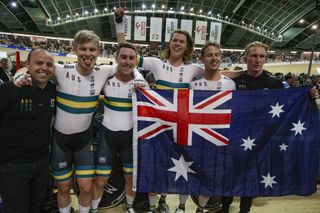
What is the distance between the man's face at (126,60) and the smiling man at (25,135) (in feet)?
2.48

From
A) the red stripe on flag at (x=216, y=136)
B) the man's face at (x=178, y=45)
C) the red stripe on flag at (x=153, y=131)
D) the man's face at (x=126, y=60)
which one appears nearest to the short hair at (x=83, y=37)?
the man's face at (x=126, y=60)

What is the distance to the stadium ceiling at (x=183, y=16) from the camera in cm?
3100

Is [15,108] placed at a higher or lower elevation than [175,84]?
lower

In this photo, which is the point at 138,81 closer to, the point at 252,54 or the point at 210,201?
the point at 252,54

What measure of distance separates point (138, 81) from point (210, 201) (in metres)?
2.00

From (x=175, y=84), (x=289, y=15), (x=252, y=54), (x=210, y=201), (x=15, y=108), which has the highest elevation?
(x=289, y=15)

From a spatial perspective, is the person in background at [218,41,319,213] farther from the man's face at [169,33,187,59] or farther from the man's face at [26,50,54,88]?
the man's face at [26,50,54,88]

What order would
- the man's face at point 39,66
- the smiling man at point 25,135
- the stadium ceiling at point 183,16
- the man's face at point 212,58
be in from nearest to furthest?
the smiling man at point 25,135 → the man's face at point 39,66 → the man's face at point 212,58 → the stadium ceiling at point 183,16

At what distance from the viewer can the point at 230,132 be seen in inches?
124

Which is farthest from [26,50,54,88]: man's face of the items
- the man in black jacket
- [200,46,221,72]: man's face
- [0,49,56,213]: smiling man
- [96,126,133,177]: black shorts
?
the man in black jacket

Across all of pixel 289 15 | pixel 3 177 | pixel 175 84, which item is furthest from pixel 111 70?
pixel 289 15

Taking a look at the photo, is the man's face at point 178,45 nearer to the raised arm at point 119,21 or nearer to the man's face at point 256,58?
the raised arm at point 119,21

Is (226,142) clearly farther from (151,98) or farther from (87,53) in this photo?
(87,53)

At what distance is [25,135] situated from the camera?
8.21ft
